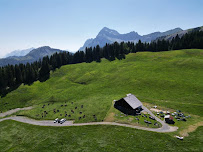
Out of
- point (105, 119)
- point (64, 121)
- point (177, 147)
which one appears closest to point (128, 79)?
point (105, 119)

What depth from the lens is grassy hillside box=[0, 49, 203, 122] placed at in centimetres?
6210

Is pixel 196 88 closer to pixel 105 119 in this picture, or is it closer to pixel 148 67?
pixel 148 67

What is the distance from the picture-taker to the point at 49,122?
184ft

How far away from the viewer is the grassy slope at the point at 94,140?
114ft

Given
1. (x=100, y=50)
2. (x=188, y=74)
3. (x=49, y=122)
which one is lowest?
(x=49, y=122)

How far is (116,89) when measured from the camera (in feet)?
282

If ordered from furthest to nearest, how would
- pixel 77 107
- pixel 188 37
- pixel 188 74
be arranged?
pixel 188 37, pixel 188 74, pixel 77 107

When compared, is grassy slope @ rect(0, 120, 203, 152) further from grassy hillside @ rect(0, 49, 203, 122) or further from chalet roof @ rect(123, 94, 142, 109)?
chalet roof @ rect(123, 94, 142, 109)

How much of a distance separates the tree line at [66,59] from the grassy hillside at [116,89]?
34.3ft

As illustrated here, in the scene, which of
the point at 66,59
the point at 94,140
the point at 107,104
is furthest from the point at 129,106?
the point at 66,59

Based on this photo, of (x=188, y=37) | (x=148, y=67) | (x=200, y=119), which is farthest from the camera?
(x=188, y=37)

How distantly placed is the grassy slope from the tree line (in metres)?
71.7

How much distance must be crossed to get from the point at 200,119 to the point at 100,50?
466 feet

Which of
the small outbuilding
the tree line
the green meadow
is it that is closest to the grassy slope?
the green meadow
